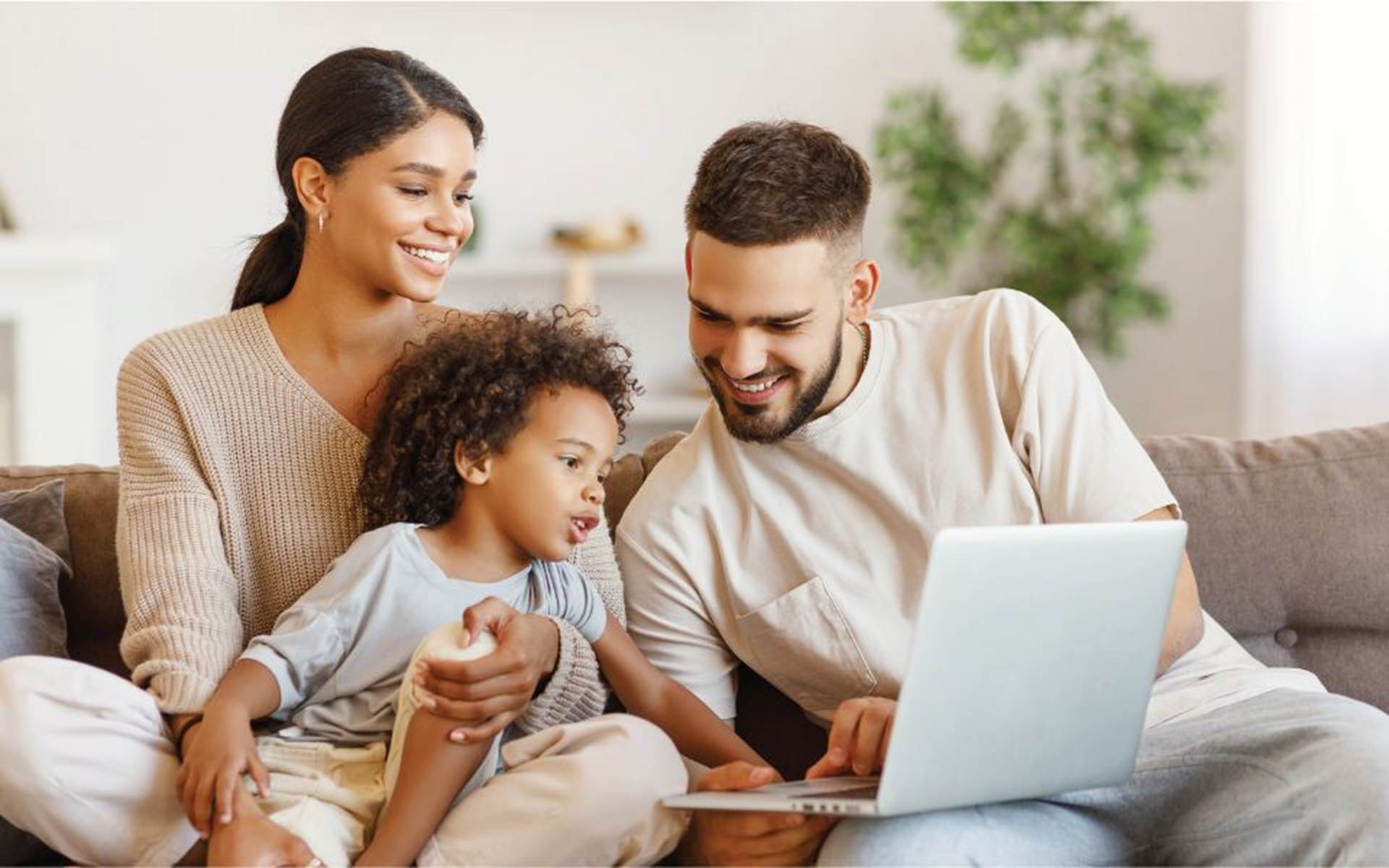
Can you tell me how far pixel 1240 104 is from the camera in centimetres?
448

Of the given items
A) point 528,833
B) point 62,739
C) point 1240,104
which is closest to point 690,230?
point 528,833

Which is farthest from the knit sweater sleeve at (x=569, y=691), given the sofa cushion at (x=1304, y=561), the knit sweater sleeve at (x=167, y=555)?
the sofa cushion at (x=1304, y=561)

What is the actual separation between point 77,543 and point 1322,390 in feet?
9.48

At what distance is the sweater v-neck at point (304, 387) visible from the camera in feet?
6.10

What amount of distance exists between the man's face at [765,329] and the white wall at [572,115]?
106 inches

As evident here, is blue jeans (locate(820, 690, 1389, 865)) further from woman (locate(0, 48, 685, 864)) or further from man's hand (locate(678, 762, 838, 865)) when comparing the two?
woman (locate(0, 48, 685, 864))

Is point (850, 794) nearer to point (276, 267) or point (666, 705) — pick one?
point (666, 705)

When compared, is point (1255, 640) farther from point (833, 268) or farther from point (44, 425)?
point (44, 425)

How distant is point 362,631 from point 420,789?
8.3 inches

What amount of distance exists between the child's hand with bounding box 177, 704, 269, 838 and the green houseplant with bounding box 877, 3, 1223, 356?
9.39 ft

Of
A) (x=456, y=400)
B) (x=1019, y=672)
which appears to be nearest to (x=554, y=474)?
(x=456, y=400)

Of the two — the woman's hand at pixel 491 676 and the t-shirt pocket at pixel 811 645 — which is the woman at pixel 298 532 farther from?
the t-shirt pocket at pixel 811 645

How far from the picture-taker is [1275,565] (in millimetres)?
1965

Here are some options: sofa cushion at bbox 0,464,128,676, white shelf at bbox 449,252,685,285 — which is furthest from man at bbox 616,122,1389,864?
white shelf at bbox 449,252,685,285
